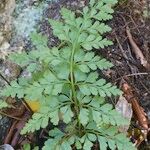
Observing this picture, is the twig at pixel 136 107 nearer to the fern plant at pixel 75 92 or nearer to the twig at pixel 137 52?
the twig at pixel 137 52

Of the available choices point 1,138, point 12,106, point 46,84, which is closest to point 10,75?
point 12,106

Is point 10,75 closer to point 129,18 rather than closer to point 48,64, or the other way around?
point 48,64

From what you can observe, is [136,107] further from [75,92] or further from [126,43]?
[75,92]

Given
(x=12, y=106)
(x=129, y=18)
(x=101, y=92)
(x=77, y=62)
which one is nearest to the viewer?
(x=101, y=92)

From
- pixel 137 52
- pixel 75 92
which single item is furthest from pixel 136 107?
pixel 75 92

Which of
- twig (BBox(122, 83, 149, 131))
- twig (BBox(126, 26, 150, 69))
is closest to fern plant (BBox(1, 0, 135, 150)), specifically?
twig (BBox(122, 83, 149, 131))

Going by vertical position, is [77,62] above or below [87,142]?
above
